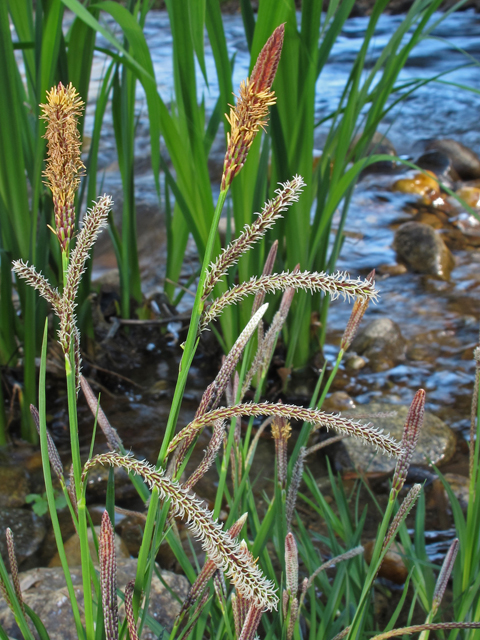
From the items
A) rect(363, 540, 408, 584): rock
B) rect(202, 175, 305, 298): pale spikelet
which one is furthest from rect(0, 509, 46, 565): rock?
rect(202, 175, 305, 298): pale spikelet

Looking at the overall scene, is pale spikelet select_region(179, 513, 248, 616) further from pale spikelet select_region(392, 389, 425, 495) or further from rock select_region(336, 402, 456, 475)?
rock select_region(336, 402, 456, 475)

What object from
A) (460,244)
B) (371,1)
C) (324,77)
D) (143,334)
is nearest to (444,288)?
(460,244)

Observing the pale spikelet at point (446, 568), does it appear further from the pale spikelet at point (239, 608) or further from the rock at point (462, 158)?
the rock at point (462, 158)

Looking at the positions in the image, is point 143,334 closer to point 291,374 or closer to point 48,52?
point 291,374

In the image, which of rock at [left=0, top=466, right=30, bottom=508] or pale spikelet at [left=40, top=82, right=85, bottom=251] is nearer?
pale spikelet at [left=40, top=82, right=85, bottom=251]

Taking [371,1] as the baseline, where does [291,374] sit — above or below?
below
